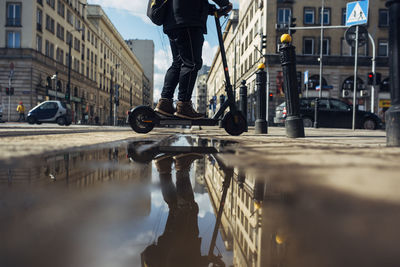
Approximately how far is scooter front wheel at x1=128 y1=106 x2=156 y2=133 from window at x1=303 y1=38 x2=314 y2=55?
26755 mm

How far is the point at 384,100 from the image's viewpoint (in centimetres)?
2848

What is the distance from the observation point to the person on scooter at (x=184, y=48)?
3.66 metres

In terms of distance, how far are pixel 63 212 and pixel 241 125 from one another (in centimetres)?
380

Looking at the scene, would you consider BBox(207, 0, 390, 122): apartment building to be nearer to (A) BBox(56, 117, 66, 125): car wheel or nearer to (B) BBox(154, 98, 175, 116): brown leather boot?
(A) BBox(56, 117, 66, 125): car wheel

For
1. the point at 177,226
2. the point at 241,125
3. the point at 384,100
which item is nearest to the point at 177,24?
the point at 241,125

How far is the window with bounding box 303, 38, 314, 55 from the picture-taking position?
2803cm

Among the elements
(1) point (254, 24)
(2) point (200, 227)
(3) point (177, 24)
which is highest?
(1) point (254, 24)

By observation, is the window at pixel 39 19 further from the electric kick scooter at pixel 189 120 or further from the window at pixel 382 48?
the window at pixel 382 48

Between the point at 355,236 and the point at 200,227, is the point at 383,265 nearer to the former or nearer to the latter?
the point at 355,236

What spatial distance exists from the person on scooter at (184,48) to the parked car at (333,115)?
12.3 m

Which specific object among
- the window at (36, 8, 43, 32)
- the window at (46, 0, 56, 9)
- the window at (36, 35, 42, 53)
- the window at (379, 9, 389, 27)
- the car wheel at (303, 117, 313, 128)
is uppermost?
the window at (46, 0, 56, 9)

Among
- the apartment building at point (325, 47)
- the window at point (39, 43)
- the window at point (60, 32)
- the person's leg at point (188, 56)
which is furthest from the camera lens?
the window at point (60, 32)

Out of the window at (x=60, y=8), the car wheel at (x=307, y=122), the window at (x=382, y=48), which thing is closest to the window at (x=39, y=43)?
the window at (x=60, y=8)

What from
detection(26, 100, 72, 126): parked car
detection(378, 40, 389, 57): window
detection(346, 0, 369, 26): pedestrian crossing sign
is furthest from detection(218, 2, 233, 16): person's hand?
detection(378, 40, 389, 57): window
